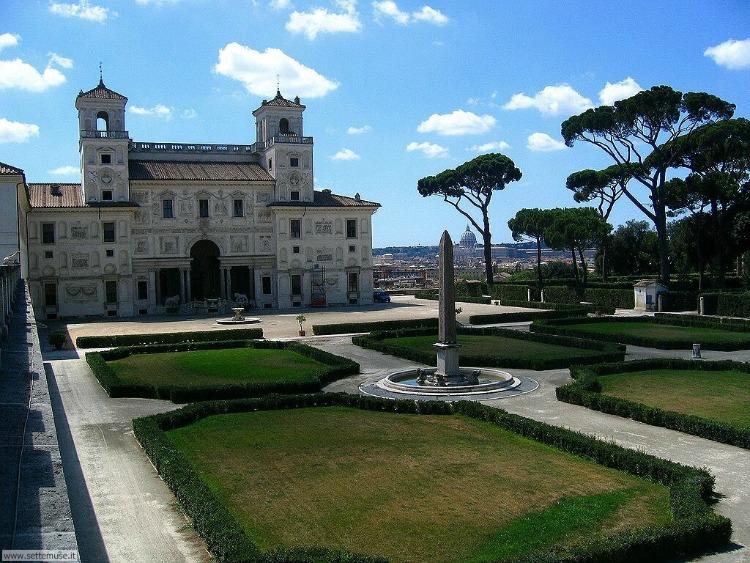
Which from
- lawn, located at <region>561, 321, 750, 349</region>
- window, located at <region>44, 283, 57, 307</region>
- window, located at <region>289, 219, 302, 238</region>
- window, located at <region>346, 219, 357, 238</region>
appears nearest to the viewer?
lawn, located at <region>561, 321, 750, 349</region>

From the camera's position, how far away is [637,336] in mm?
30250

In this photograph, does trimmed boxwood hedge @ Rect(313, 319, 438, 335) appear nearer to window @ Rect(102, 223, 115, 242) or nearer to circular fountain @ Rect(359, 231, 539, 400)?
circular fountain @ Rect(359, 231, 539, 400)

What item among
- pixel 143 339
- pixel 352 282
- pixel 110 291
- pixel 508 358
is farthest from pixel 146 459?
pixel 352 282

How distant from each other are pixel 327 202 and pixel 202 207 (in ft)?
30.3

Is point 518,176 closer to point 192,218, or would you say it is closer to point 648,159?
point 648,159

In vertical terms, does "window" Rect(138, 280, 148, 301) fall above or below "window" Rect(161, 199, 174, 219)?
below

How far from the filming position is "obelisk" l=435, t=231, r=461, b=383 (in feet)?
67.6

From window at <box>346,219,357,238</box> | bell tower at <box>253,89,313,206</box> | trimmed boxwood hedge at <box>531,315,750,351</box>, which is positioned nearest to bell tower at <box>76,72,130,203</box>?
bell tower at <box>253,89,313,206</box>

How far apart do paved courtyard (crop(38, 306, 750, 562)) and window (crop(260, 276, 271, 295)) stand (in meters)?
26.6

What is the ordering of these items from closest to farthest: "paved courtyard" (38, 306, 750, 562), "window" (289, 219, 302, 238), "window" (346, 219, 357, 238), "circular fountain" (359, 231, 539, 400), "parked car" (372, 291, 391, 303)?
"paved courtyard" (38, 306, 750, 562) → "circular fountain" (359, 231, 539, 400) → "window" (289, 219, 302, 238) → "window" (346, 219, 357, 238) → "parked car" (372, 291, 391, 303)

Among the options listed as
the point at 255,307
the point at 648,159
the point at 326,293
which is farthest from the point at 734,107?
the point at 255,307

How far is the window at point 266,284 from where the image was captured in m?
53.9

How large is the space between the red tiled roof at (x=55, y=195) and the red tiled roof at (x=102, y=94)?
6.43 metres

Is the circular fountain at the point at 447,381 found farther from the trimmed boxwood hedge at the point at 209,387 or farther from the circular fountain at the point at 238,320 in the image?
the circular fountain at the point at 238,320
